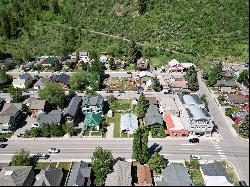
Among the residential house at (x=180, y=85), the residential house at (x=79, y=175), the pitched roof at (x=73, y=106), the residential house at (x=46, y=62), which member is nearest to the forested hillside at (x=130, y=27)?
the residential house at (x=46, y=62)

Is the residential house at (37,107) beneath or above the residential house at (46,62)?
beneath

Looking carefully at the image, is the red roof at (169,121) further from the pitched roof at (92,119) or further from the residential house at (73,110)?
the residential house at (73,110)

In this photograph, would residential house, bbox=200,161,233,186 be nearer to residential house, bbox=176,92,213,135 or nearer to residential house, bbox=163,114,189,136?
residential house, bbox=163,114,189,136

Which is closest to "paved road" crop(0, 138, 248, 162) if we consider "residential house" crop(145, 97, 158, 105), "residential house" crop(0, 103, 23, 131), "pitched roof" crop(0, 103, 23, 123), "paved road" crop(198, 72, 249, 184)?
"paved road" crop(198, 72, 249, 184)

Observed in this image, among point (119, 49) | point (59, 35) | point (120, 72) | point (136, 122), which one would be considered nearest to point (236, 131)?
point (136, 122)

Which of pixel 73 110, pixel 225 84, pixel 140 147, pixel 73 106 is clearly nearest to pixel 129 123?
pixel 73 110

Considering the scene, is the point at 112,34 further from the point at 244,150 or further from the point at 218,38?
the point at 244,150
